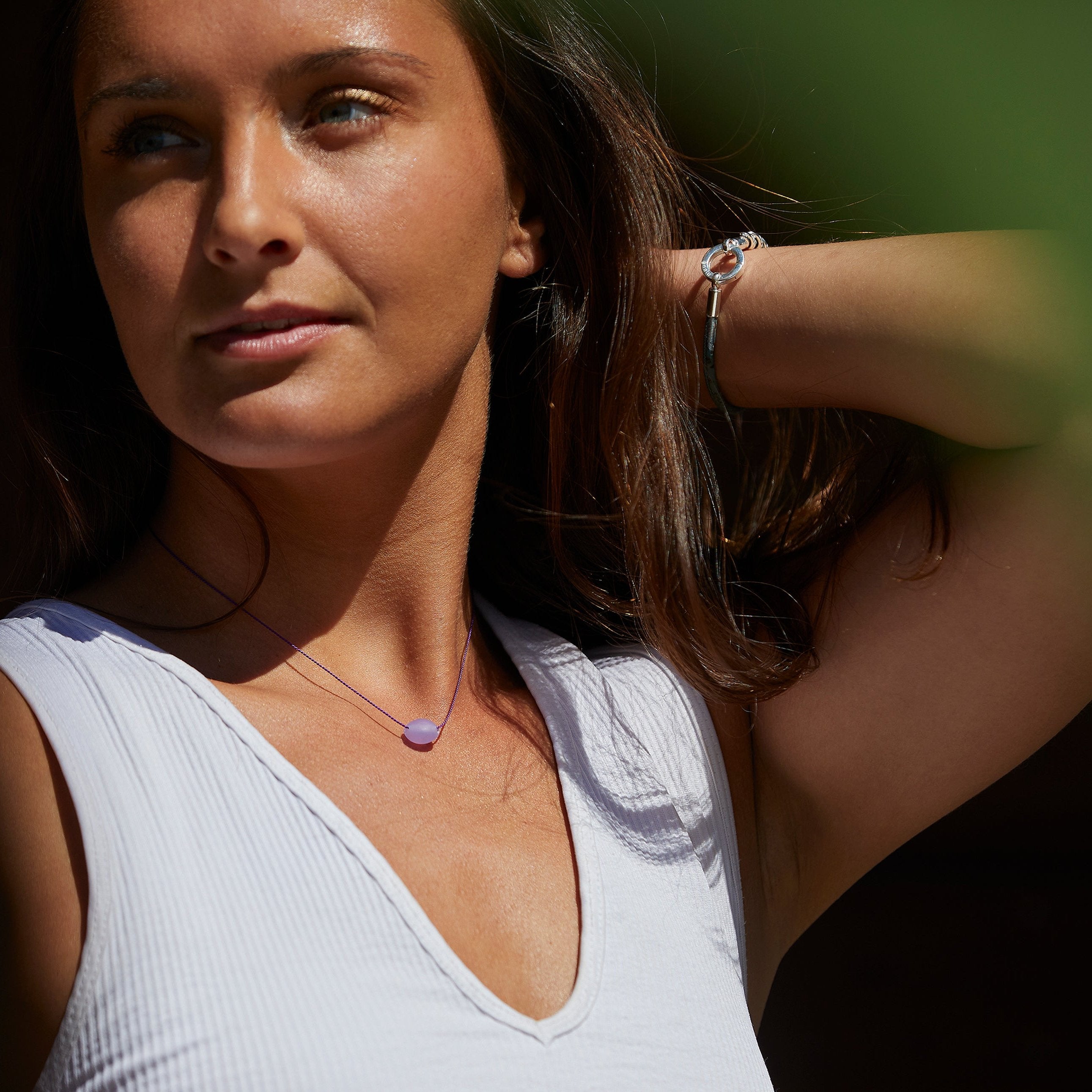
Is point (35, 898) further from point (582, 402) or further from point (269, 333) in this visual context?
point (582, 402)

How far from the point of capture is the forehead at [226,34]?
1.33 metres

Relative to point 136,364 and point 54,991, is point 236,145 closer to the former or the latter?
point 136,364

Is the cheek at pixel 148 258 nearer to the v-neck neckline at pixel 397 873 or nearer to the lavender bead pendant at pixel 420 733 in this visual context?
the v-neck neckline at pixel 397 873

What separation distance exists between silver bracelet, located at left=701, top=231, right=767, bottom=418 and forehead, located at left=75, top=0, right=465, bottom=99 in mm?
540

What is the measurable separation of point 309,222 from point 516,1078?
3.07 feet

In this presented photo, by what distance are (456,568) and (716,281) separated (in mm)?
553

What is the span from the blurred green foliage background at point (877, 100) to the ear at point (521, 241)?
405 millimetres

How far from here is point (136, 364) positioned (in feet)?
4.72

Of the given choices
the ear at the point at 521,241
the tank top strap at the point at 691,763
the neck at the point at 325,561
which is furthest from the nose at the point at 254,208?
the tank top strap at the point at 691,763

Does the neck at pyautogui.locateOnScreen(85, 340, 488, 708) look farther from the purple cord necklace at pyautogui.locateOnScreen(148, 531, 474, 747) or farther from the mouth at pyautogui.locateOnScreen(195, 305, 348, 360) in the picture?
the mouth at pyautogui.locateOnScreen(195, 305, 348, 360)

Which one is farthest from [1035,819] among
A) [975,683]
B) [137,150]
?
[137,150]

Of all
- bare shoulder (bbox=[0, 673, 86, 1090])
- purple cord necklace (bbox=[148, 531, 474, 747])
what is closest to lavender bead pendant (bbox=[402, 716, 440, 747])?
purple cord necklace (bbox=[148, 531, 474, 747])

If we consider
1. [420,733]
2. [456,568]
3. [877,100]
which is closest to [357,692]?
[420,733]

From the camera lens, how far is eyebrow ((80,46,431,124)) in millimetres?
1353
